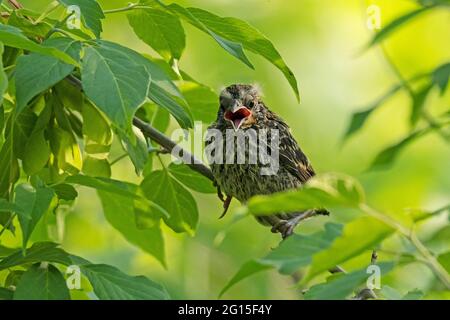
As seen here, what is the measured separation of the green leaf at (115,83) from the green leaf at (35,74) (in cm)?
6

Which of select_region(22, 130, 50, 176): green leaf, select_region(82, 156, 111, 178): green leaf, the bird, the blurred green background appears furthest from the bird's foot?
the blurred green background

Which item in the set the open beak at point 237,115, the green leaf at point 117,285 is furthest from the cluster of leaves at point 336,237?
the open beak at point 237,115

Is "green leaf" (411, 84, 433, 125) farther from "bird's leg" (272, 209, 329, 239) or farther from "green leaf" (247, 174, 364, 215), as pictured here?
"bird's leg" (272, 209, 329, 239)

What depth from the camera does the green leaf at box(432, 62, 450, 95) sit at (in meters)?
2.12

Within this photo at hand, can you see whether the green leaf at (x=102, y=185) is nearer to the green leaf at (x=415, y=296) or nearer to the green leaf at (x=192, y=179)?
the green leaf at (x=415, y=296)

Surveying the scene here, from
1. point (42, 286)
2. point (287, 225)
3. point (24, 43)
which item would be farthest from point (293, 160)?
point (24, 43)

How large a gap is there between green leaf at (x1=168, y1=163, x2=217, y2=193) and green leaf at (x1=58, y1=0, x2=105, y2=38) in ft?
2.88

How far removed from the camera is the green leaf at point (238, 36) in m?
2.82

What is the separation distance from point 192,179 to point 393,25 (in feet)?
5.13

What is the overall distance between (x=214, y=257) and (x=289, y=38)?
153 cm

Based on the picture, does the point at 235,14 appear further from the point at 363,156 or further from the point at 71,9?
the point at 71,9

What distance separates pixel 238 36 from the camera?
9.55 ft
